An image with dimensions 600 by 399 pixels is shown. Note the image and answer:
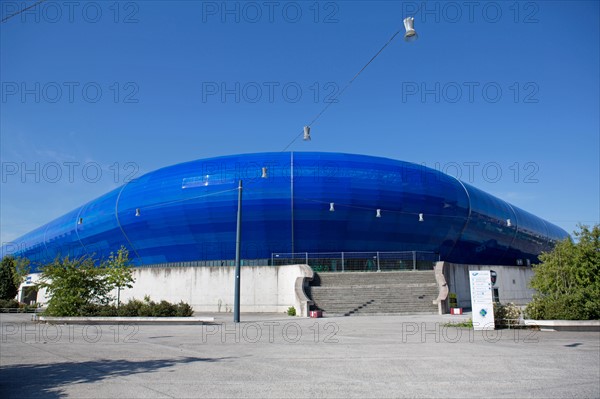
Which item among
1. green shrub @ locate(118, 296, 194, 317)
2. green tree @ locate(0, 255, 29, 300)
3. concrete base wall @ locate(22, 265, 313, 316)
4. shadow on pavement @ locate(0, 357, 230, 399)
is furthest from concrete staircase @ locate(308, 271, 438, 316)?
green tree @ locate(0, 255, 29, 300)

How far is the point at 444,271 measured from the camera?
35.0 meters

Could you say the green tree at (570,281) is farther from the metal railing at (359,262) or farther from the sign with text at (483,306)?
the metal railing at (359,262)

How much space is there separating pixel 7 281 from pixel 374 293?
4942 cm

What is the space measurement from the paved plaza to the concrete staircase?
54.2ft

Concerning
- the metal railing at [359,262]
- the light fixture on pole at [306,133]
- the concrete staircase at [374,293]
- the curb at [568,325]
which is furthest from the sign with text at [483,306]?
the metal railing at [359,262]

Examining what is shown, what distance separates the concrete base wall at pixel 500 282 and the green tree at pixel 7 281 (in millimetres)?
52808

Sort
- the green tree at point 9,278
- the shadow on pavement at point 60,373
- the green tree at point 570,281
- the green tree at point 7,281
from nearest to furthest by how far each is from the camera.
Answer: the shadow on pavement at point 60,373 < the green tree at point 570,281 < the green tree at point 7,281 < the green tree at point 9,278

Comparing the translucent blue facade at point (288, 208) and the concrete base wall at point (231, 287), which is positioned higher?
the translucent blue facade at point (288, 208)

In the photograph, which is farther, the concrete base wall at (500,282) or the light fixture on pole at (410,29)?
the concrete base wall at (500,282)

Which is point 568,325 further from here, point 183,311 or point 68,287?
point 68,287

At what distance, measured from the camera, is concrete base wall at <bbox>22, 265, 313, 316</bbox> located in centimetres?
3553

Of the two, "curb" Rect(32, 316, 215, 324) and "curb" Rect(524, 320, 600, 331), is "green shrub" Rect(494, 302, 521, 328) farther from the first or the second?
"curb" Rect(32, 316, 215, 324)

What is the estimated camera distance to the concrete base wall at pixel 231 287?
35.5 metres

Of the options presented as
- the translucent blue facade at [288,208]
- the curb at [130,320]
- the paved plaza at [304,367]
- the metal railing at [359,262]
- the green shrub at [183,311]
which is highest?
the translucent blue facade at [288,208]
